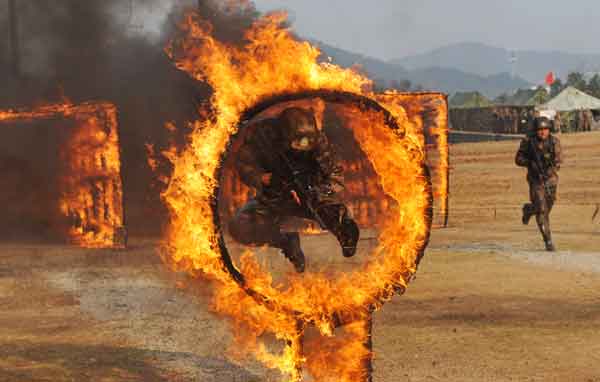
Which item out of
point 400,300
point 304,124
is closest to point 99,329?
point 400,300

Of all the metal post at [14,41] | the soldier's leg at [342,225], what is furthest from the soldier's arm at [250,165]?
the metal post at [14,41]

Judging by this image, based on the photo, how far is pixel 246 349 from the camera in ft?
21.6

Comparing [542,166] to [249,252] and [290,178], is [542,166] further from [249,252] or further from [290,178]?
[249,252]

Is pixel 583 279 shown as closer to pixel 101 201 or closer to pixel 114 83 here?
pixel 101 201

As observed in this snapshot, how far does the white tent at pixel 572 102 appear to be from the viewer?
46.5 metres

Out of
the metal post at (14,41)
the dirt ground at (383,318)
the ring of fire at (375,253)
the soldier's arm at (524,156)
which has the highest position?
the metal post at (14,41)

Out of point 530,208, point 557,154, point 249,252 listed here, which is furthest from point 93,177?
point 249,252

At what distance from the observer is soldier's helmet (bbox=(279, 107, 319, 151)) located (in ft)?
15.1

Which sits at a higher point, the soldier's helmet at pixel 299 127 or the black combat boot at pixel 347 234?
the soldier's helmet at pixel 299 127

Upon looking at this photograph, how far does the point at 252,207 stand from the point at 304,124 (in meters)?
0.69

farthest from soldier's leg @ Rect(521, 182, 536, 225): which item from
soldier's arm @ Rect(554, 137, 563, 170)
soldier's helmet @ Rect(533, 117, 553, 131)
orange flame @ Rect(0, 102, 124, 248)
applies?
orange flame @ Rect(0, 102, 124, 248)

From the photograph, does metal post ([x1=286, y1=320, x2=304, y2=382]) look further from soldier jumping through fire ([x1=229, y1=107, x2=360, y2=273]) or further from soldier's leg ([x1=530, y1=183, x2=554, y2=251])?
soldier's leg ([x1=530, y1=183, x2=554, y2=251])

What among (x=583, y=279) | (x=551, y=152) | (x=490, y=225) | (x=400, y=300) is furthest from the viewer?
(x=490, y=225)

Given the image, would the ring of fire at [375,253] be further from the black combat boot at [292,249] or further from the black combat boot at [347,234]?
the black combat boot at [292,249]
